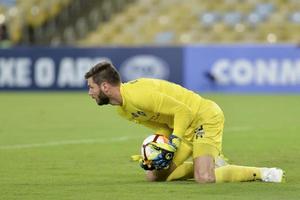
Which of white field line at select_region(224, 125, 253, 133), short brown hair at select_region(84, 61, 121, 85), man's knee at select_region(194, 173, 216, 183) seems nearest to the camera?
short brown hair at select_region(84, 61, 121, 85)

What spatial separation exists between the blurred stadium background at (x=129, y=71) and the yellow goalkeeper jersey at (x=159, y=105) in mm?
1301

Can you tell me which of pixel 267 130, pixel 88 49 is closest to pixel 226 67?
pixel 88 49

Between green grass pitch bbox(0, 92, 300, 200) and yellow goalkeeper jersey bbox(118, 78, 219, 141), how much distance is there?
629 mm

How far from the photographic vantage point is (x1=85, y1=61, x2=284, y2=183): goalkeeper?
9484 millimetres

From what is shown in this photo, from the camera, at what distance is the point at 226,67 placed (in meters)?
29.3

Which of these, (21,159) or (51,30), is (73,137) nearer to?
(21,159)

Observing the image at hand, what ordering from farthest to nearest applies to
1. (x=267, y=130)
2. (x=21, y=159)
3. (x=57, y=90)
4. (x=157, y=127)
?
(x=57, y=90)
(x=267, y=130)
(x=21, y=159)
(x=157, y=127)

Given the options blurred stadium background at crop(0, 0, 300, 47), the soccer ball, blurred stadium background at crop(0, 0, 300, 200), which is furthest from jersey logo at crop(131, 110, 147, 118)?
blurred stadium background at crop(0, 0, 300, 47)

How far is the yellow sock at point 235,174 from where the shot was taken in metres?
9.87

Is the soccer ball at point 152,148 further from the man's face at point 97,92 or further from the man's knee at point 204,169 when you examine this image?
the man's face at point 97,92

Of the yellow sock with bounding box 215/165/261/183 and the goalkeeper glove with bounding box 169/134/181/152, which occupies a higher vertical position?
the goalkeeper glove with bounding box 169/134/181/152

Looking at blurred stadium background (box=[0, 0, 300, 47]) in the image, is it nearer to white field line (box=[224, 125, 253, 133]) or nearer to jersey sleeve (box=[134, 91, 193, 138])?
white field line (box=[224, 125, 253, 133])

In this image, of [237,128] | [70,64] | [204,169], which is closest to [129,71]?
[70,64]

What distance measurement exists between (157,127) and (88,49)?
20752 mm
